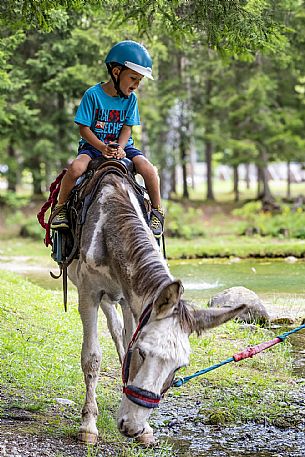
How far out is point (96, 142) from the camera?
592 cm

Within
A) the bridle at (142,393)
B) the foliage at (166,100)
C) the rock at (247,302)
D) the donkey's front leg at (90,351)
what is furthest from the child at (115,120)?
the foliage at (166,100)

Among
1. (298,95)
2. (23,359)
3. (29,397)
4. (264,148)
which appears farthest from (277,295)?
(298,95)

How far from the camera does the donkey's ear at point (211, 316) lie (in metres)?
4.30

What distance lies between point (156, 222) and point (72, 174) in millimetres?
826

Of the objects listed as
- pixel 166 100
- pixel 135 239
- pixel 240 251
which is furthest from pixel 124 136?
pixel 166 100

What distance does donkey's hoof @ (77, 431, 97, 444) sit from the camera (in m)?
5.20

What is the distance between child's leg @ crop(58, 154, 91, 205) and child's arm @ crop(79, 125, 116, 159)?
14 cm

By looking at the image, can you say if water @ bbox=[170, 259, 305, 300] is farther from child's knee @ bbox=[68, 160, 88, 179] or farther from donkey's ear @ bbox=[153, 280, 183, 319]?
donkey's ear @ bbox=[153, 280, 183, 319]

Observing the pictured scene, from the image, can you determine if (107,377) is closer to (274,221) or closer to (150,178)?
(150,178)

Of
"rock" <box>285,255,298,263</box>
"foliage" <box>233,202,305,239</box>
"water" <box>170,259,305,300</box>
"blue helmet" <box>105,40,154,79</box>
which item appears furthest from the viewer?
"foliage" <box>233,202,305,239</box>

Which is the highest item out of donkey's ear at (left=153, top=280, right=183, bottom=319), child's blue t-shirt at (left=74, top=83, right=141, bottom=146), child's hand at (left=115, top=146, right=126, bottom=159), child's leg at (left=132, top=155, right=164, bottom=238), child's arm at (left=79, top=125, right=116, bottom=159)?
child's blue t-shirt at (left=74, top=83, right=141, bottom=146)

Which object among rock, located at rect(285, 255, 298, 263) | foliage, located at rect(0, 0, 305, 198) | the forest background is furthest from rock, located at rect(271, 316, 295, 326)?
the forest background

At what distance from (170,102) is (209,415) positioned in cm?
2177

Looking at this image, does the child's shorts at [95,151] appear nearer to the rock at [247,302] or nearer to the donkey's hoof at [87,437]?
the donkey's hoof at [87,437]
